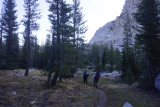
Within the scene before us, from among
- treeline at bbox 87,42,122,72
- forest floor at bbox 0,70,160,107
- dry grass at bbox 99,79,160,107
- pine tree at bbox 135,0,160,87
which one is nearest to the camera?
forest floor at bbox 0,70,160,107

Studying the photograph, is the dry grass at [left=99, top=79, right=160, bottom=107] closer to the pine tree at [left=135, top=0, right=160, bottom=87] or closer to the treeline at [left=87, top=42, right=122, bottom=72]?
the pine tree at [left=135, top=0, right=160, bottom=87]

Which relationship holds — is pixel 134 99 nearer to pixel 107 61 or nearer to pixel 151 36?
pixel 151 36

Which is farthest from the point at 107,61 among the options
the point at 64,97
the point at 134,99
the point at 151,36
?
the point at 64,97

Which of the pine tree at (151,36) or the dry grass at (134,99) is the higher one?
the pine tree at (151,36)

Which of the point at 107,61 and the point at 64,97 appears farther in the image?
the point at 107,61

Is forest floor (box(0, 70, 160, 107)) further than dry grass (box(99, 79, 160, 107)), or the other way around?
dry grass (box(99, 79, 160, 107))

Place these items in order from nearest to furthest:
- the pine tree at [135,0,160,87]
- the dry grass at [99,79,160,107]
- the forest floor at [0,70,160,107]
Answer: the forest floor at [0,70,160,107] < the dry grass at [99,79,160,107] < the pine tree at [135,0,160,87]

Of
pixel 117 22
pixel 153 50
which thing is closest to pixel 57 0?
pixel 153 50

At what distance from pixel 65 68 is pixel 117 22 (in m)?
158

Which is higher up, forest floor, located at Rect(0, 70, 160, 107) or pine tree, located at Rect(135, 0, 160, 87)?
pine tree, located at Rect(135, 0, 160, 87)

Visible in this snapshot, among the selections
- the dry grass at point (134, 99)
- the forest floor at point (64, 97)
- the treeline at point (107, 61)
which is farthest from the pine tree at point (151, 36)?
the treeline at point (107, 61)

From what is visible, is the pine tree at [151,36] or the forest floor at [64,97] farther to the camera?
the pine tree at [151,36]

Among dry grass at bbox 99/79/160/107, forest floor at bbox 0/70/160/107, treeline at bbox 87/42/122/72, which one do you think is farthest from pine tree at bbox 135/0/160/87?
treeline at bbox 87/42/122/72

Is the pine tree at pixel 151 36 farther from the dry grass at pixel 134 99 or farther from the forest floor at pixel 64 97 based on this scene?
the forest floor at pixel 64 97
